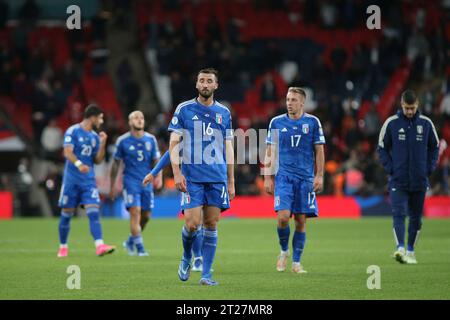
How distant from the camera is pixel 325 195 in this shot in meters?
28.3

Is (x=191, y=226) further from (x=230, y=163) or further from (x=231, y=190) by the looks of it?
(x=230, y=163)

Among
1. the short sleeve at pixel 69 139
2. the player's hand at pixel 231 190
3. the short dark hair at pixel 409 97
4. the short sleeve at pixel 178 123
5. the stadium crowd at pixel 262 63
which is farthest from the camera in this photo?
the stadium crowd at pixel 262 63

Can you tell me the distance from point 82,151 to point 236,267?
367 cm

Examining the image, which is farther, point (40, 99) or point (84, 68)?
point (84, 68)

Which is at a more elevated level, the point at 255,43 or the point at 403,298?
the point at 255,43

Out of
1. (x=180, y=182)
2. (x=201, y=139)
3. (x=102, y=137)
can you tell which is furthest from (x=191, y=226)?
(x=102, y=137)

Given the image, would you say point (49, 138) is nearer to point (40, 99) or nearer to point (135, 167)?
point (40, 99)

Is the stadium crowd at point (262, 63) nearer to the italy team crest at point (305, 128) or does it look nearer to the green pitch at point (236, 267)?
the green pitch at point (236, 267)

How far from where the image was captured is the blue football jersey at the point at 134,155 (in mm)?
16656

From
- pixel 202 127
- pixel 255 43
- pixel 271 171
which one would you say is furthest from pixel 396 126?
pixel 255 43

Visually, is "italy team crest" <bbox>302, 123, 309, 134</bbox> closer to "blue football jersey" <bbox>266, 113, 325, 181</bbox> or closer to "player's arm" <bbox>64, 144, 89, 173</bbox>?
"blue football jersey" <bbox>266, 113, 325, 181</bbox>

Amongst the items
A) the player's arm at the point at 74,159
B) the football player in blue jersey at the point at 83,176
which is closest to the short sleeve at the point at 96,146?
the football player in blue jersey at the point at 83,176
